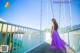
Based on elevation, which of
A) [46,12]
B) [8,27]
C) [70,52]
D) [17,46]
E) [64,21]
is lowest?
[70,52]

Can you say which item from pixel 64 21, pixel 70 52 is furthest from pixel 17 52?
pixel 64 21

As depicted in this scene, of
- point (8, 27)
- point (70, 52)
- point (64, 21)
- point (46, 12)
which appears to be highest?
point (46, 12)

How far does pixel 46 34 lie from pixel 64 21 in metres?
2.45

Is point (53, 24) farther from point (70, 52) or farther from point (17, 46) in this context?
point (17, 46)

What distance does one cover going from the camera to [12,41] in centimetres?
228

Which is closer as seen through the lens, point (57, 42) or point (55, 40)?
point (57, 42)

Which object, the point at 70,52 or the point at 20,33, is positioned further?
the point at 70,52

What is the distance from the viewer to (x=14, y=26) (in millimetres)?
2383

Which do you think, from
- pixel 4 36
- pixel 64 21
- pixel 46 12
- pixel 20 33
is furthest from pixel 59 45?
pixel 46 12

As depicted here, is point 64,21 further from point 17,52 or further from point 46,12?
point 17,52

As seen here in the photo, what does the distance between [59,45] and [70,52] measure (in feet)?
2.70

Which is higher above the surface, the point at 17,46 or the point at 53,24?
the point at 53,24

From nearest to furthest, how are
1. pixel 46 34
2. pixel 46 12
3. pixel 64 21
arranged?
pixel 46 34, pixel 64 21, pixel 46 12

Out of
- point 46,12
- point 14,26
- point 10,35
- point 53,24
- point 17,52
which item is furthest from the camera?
point 46,12
